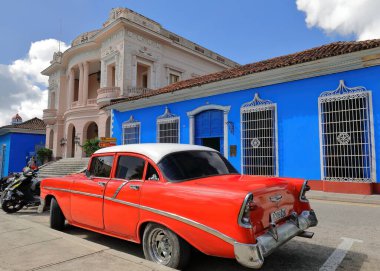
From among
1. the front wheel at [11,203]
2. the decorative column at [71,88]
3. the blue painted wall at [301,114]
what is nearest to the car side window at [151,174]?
the front wheel at [11,203]

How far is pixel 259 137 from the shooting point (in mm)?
12016

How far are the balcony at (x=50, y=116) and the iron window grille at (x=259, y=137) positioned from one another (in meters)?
22.9

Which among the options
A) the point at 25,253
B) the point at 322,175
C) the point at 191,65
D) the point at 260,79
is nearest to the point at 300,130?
the point at 322,175

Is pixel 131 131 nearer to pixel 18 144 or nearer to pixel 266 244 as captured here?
pixel 266 244

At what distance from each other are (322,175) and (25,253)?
30.4ft

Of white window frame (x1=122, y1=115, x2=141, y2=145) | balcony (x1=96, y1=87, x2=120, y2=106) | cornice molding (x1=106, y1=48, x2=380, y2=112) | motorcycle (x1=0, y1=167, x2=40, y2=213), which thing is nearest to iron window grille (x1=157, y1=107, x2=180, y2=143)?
cornice molding (x1=106, y1=48, x2=380, y2=112)

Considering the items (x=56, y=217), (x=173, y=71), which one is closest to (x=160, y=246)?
(x=56, y=217)

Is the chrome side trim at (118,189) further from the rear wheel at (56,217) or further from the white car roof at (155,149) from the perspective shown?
the rear wheel at (56,217)

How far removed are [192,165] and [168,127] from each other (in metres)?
11.8

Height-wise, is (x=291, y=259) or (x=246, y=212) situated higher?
(x=246, y=212)

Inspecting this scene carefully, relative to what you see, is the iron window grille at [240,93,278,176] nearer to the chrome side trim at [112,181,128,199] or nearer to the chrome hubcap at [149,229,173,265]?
Answer: the chrome side trim at [112,181,128,199]

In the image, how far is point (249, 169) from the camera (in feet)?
40.2

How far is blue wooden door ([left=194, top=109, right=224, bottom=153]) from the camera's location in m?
13.6

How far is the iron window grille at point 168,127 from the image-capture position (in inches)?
604
